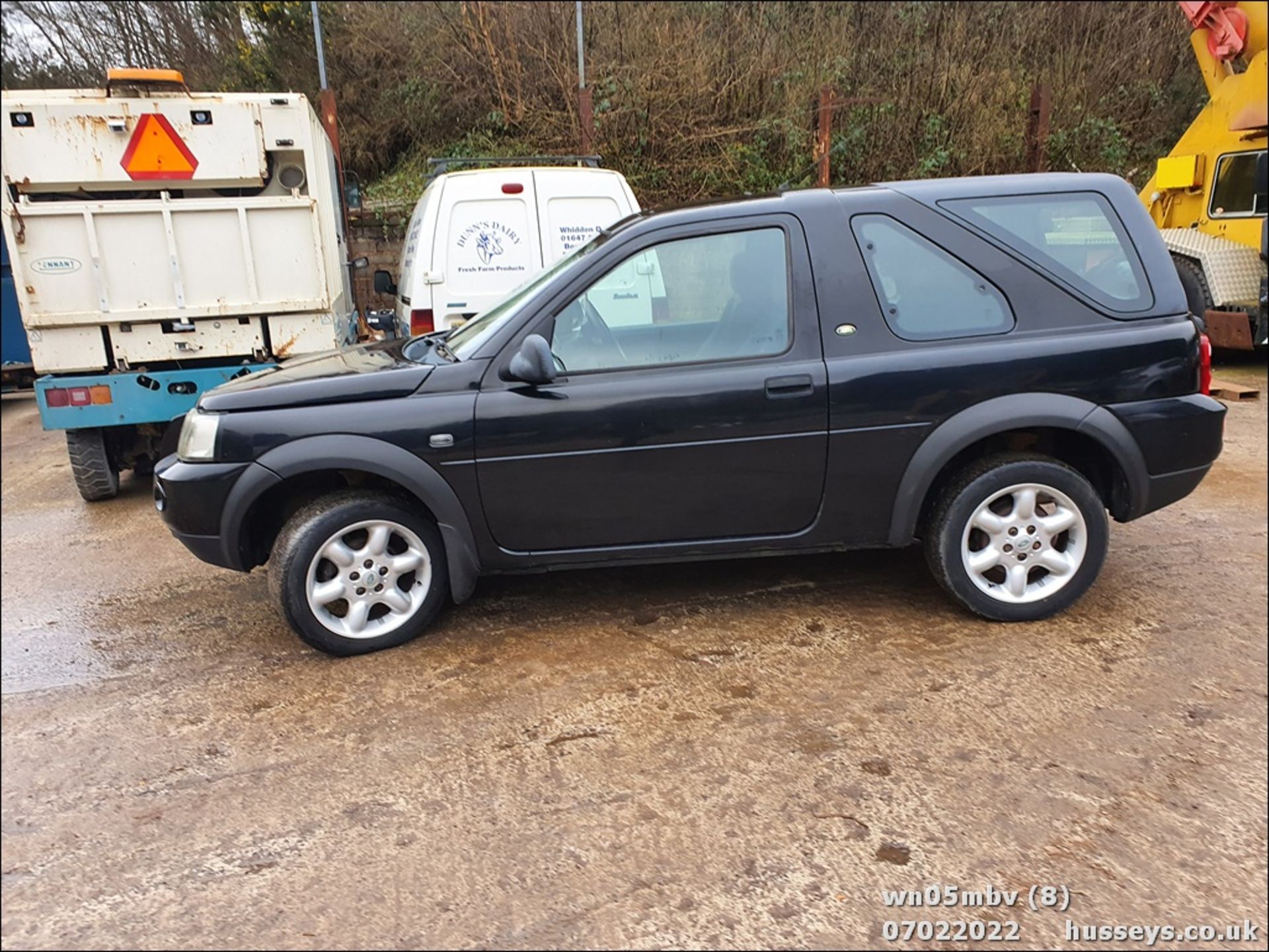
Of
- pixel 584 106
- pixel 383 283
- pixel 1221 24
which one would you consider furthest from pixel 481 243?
pixel 1221 24

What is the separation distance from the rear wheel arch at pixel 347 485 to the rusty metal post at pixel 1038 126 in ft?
38.3

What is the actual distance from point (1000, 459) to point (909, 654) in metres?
0.92

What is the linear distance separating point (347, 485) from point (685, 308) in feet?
5.33

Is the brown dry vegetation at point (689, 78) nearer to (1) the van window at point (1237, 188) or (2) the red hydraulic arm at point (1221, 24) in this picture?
(2) the red hydraulic arm at point (1221, 24)

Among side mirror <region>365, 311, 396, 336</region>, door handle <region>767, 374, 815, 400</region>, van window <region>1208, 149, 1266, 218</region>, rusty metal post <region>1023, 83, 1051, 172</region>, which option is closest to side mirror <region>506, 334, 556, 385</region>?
door handle <region>767, 374, 815, 400</region>

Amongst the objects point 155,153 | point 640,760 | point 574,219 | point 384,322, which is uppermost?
point 155,153

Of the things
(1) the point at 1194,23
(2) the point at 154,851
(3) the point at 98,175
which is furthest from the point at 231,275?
(1) the point at 1194,23

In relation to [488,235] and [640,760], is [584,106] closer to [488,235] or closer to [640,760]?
[488,235]

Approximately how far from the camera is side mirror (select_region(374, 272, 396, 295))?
7332 mm

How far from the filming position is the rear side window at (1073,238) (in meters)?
3.55

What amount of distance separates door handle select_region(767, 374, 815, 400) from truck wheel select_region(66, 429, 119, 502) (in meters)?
4.94

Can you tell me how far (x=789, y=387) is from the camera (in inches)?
135

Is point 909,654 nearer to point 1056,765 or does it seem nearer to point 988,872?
point 1056,765

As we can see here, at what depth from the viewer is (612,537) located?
11.6 feet
